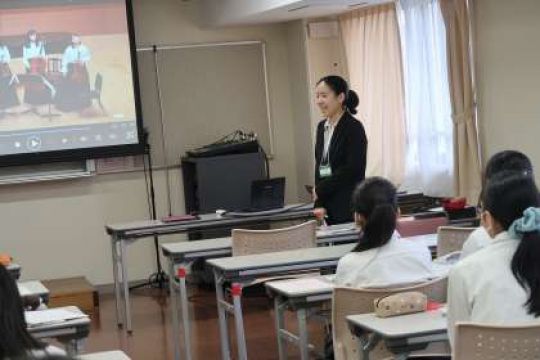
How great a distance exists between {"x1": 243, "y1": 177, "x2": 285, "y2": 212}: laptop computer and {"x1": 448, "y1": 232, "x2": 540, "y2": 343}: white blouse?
4.24 meters

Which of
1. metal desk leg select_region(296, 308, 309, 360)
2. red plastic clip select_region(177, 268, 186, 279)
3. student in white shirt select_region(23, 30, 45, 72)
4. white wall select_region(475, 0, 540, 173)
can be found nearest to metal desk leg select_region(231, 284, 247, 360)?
metal desk leg select_region(296, 308, 309, 360)

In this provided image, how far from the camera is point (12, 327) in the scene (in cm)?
209

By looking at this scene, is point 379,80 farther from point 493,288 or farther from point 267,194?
point 493,288

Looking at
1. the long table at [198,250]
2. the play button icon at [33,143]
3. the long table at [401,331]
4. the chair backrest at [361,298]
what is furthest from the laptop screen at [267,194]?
Result: the long table at [401,331]

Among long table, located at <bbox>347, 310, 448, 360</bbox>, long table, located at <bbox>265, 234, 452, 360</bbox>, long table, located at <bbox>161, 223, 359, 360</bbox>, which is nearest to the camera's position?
long table, located at <bbox>347, 310, 448, 360</bbox>

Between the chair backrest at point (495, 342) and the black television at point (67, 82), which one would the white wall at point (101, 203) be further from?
the chair backrest at point (495, 342)

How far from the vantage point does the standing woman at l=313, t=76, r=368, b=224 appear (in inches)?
241

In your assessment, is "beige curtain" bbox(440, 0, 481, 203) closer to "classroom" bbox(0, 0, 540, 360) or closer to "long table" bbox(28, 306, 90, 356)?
"classroom" bbox(0, 0, 540, 360)

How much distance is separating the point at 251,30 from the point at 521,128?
3438 millimetres

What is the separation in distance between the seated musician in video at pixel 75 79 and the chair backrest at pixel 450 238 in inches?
182

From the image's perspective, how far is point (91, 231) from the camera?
893 cm

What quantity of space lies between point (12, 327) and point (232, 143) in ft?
22.1

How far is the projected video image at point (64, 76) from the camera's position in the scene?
A: 8.50 meters

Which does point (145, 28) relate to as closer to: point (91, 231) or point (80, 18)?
point (80, 18)
